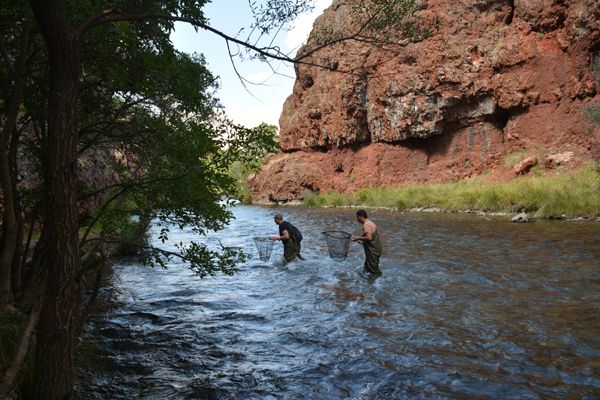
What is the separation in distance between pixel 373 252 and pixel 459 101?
30.5m

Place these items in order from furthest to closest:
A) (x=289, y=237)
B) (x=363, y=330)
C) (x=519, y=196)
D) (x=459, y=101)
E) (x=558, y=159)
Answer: (x=459, y=101) < (x=558, y=159) < (x=519, y=196) < (x=289, y=237) < (x=363, y=330)

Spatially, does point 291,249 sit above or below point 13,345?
below

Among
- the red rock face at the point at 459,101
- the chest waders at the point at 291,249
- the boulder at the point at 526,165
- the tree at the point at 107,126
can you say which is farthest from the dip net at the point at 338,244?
the boulder at the point at 526,165

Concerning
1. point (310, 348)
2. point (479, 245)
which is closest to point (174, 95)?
point (310, 348)

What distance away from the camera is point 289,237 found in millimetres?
15375

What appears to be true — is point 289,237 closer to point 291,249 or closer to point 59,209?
point 291,249

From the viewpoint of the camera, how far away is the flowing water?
6234 millimetres

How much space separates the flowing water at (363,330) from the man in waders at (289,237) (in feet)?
1.99

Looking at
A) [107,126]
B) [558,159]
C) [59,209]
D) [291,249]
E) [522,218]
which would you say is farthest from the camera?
[558,159]

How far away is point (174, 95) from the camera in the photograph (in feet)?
26.1

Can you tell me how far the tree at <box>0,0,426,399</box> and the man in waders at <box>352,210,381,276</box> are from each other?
540 centimetres

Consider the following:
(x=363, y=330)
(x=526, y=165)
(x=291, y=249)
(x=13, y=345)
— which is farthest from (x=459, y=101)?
(x=13, y=345)

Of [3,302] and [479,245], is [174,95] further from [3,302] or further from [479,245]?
[479,245]

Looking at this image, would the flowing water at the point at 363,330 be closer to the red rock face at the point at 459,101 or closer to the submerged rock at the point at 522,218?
the submerged rock at the point at 522,218
